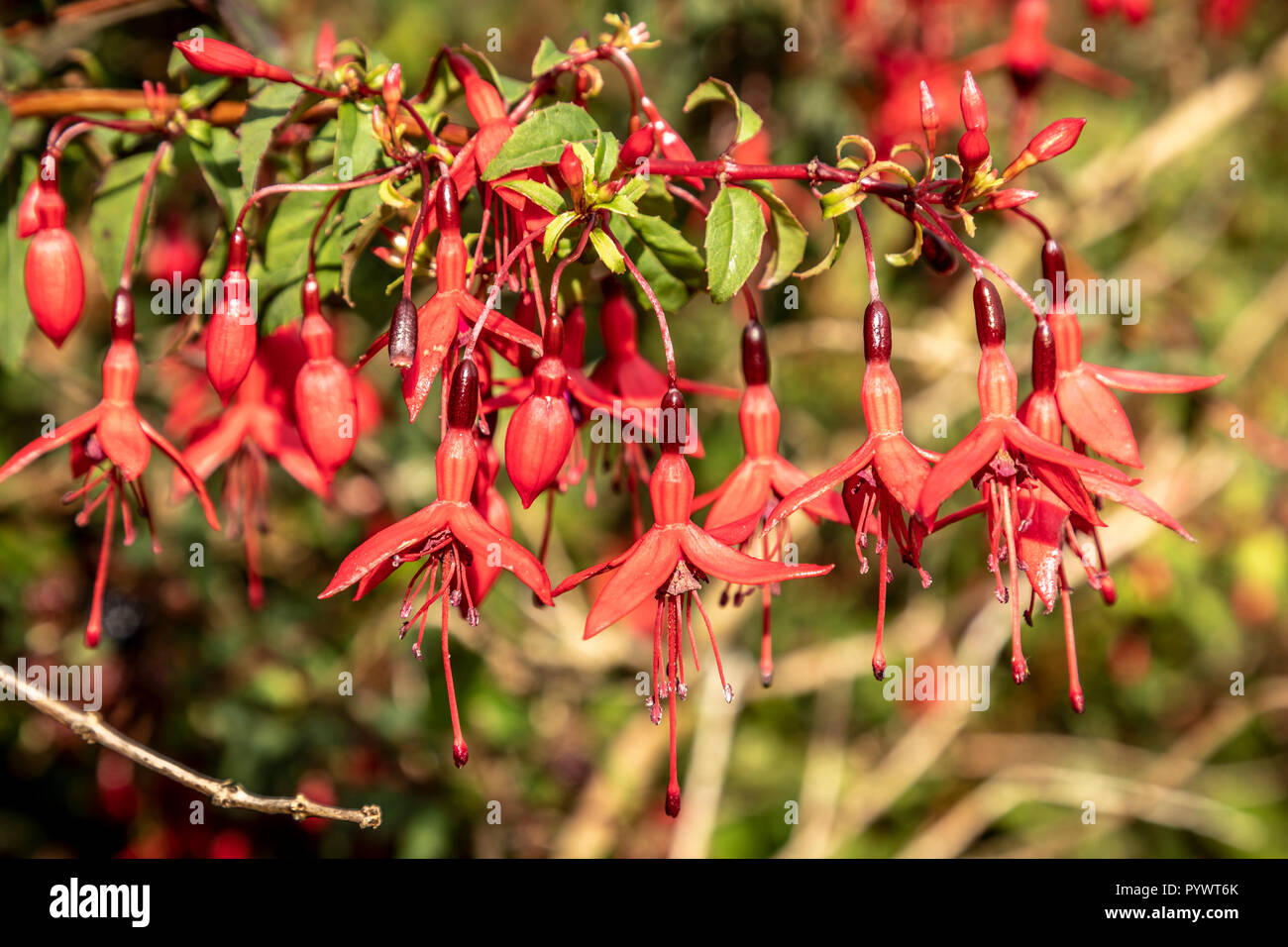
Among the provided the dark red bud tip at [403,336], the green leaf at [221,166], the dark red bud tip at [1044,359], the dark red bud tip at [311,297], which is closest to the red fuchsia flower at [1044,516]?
the dark red bud tip at [1044,359]

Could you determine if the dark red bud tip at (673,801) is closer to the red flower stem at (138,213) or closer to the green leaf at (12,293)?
the red flower stem at (138,213)

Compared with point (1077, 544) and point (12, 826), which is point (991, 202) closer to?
point (1077, 544)

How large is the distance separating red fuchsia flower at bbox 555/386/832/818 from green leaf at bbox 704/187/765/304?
0.09 metres

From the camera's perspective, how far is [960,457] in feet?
2.31

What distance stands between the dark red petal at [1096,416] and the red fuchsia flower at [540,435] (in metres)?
0.37

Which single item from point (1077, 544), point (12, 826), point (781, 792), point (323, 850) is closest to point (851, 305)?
point (781, 792)

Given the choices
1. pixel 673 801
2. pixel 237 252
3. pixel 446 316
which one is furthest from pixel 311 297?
pixel 673 801

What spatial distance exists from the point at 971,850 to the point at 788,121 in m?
1.58

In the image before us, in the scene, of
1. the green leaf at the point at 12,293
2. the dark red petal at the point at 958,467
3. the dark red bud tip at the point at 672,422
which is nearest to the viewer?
the dark red petal at the point at 958,467

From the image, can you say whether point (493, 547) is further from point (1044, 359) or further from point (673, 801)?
point (1044, 359)

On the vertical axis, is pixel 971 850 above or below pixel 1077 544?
below

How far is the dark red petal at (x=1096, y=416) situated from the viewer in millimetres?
740

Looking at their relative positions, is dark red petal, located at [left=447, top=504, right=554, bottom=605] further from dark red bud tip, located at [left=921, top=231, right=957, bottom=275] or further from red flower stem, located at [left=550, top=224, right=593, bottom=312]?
dark red bud tip, located at [left=921, top=231, right=957, bottom=275]

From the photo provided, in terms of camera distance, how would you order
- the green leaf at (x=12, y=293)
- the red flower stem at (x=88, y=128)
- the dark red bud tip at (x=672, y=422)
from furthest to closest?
1. the green leaf at (x=12, y=293)
2. the red flower stem at (x=88, y=128)
3. the dark red bud tip at (x=672, y=422)
